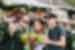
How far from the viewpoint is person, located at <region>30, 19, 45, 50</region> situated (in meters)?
1.23

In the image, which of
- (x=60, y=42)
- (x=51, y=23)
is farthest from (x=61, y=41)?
(x=51, y=23)

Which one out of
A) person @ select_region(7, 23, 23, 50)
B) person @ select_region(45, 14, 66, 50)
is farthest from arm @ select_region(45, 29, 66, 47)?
person @ select_region(7, 23, 23, 50)

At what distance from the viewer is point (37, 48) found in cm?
124

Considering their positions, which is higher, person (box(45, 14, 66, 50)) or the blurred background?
the blurred background

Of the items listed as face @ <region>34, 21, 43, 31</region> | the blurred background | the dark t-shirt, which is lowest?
the dark t-shirt

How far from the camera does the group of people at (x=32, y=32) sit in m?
1.21

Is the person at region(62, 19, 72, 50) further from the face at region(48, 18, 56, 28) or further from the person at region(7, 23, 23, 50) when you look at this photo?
the person at region(7, 23, 23, 50)

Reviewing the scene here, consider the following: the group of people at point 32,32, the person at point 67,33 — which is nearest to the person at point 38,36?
the group of people at point 32,32

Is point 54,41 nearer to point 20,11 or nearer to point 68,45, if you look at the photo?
point 68,45

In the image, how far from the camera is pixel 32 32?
1.23 metres

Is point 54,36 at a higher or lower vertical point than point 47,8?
lower

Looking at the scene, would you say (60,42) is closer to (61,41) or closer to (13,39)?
(61,41)

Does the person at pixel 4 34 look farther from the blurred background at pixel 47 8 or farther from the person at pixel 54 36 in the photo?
the person at pixel 54 36

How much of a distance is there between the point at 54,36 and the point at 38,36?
0.08 meters
